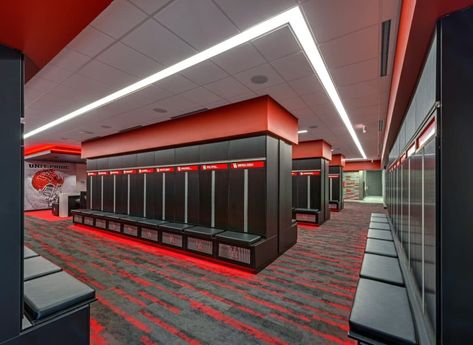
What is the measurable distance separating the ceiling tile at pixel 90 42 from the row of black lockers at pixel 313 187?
7487mm

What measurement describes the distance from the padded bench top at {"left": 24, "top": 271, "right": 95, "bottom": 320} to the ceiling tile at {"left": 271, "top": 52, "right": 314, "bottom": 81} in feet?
10.1

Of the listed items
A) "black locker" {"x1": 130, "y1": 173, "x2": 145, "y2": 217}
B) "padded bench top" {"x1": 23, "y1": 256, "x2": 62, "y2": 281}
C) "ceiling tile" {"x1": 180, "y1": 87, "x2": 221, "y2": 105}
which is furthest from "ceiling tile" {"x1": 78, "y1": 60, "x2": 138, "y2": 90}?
"black locker" {"x1": 130, "y1": 173, "x2": 145, "y2": 217}

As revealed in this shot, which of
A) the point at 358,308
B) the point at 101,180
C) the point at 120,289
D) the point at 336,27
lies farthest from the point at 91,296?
the point at 101,180

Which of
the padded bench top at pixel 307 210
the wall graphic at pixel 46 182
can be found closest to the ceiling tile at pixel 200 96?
the padded bench top at pixel 307 210

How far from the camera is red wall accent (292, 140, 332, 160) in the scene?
8164 millimetres

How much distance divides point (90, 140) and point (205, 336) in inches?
319

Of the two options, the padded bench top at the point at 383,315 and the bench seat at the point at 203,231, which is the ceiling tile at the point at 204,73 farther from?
the padded bench top at the point at 383,315

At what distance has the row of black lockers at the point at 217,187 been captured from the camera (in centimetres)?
406

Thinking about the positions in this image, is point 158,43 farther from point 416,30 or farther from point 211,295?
point 211,295

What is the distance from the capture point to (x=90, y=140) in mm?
7930

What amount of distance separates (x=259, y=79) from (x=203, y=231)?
2.93m

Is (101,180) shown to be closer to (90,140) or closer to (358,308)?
(90,140)

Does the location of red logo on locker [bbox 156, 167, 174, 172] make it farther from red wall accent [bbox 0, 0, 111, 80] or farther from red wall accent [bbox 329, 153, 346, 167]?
red wall accent [bbox 329, 153, 346, 167]

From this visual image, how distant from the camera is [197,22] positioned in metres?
2.02
